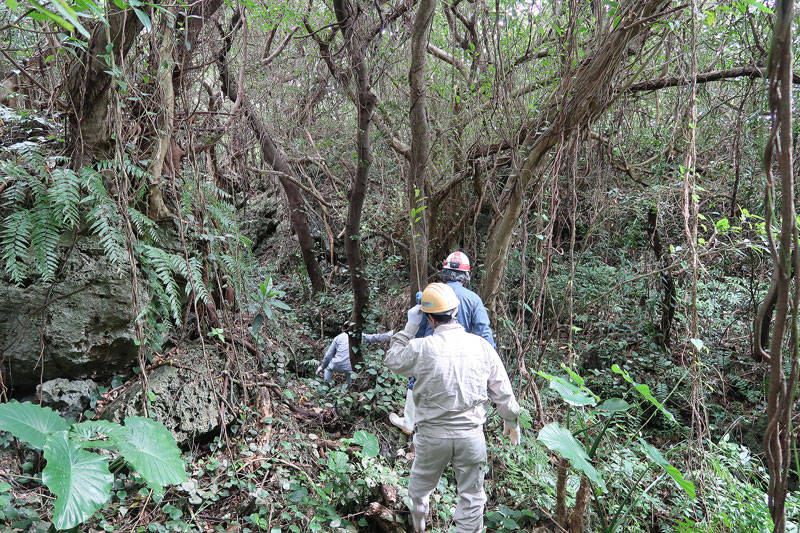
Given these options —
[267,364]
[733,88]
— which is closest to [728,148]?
[733,88]

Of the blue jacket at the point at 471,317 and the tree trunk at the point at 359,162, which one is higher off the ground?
the tree trunk at the point at 359,162

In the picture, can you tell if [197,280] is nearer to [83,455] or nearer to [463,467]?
[83,455]

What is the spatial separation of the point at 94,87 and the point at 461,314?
3.26m

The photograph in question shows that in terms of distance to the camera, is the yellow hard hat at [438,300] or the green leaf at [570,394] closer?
the green leaf at [570,394]

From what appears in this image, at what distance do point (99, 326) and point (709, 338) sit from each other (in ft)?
22.7

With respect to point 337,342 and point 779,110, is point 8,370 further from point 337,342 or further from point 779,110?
point 779,110

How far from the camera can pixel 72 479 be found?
6.53 feet

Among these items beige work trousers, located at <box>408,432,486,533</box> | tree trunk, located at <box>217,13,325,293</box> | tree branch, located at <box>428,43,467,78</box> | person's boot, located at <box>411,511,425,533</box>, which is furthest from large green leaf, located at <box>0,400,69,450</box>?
tree branch, located at <box>428,43,467,78</box>

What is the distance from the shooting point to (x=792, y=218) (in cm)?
112

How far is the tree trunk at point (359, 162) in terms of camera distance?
4461 mm

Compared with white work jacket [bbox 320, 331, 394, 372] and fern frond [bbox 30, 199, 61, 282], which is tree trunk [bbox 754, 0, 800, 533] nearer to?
fern frond [bbox 30, 199, 61, 282]

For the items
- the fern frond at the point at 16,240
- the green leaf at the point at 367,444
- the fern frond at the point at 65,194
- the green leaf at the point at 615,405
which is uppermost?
the fern frond at the point at 65,194

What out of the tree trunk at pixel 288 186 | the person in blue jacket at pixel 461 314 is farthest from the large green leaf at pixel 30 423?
the tree trunk at pixel 288 186

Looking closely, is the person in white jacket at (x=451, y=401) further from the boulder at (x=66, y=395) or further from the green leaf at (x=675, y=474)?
the boulder at (x=66, y=395)
